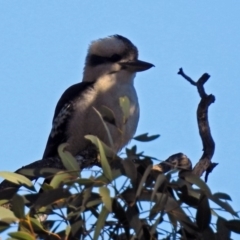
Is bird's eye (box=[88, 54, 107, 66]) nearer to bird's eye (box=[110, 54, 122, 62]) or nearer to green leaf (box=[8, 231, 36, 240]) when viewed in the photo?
bird's eye (box=[110, 54, 122, 62])

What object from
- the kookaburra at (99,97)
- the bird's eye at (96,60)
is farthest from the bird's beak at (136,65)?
→ the bird's eye at (96,60)

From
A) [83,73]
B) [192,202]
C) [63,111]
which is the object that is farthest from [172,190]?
[83,73]

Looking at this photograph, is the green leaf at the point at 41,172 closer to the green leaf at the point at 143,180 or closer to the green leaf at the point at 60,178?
the green leaf at the point at 60,178

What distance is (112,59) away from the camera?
193 inches

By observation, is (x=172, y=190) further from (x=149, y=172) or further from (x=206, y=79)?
(x=206, y=79)

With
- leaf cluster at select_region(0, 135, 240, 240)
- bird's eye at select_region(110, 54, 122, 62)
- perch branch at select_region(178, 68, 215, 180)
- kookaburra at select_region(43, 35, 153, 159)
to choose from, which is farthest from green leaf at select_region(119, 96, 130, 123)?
bird's eye at select_region(110, 54, 122, 62)

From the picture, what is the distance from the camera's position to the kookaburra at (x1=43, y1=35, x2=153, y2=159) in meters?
4.46

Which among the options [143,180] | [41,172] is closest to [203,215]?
[143,180]

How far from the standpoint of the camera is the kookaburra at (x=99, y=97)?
4461 millimetres

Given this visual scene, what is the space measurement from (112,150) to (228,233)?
0.41 meters

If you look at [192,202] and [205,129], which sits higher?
[205,129]

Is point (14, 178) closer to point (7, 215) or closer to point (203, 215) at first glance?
point (7, 215)

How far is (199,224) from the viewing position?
7.11 ft

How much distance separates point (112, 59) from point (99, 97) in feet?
1.44
